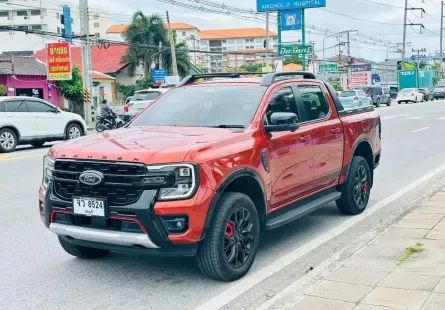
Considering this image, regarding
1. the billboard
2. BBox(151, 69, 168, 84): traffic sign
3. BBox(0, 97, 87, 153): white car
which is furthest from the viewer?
BBox(151, 69, 168, 84): traffic sign

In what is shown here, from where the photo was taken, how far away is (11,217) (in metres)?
7.82

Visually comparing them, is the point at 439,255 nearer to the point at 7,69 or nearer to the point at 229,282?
the point at 229,282

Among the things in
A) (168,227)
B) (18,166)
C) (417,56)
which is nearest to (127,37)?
(18,166)

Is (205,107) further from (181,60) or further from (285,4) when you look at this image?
(181,60)

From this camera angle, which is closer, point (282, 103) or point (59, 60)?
point (282, 103)

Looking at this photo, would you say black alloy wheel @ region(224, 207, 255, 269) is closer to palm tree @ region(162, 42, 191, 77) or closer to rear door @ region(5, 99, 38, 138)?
rear door @ region(5, 99, 38, 138)

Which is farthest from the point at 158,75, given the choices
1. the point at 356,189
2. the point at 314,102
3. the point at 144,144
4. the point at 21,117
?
the point at 144,144

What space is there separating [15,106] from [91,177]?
46.2 feet

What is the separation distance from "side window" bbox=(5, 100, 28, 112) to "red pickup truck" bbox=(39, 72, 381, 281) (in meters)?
12.2

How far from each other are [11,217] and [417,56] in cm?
10659

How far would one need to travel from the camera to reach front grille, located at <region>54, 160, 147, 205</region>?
4.60 m

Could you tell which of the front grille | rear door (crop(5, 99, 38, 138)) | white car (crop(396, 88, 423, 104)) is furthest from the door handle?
white car (crop(396, 88, 423, 104))

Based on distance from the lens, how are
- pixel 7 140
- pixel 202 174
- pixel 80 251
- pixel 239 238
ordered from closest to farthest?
pixel 202 174
pixel 239 238
pixel 80 251
pixel 7 140

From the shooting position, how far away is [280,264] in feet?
18.4
